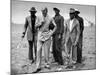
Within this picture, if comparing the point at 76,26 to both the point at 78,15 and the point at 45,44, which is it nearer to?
the point at 78,15

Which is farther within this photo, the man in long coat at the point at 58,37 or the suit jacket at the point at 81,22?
the suit jacket at the point at 81,22

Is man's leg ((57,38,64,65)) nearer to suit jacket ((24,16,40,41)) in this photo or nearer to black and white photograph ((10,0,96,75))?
black and white photograph ((10,0,96,75))

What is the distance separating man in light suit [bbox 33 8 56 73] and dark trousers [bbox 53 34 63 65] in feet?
0.26

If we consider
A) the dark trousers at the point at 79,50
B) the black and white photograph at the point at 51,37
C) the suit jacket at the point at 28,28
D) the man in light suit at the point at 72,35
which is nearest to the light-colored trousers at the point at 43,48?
the black and white photograph at the point at 51,37

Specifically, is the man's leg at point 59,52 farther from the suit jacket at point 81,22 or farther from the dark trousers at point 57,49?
the suit jacket at point 81,22

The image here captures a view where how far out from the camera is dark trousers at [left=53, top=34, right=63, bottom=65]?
2.53 m

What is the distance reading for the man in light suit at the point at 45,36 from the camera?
248 centimetres

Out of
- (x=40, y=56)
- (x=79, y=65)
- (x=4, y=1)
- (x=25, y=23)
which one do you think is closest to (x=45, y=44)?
(x=40, y=56)

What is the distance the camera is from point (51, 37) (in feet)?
8.27

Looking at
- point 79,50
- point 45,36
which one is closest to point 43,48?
point 45,36

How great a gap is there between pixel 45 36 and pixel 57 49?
25 cm

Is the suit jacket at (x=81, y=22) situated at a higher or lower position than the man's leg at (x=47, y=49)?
higher

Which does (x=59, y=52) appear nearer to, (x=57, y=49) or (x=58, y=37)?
(x=57, y=49)

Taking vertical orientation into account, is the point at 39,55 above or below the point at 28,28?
below
